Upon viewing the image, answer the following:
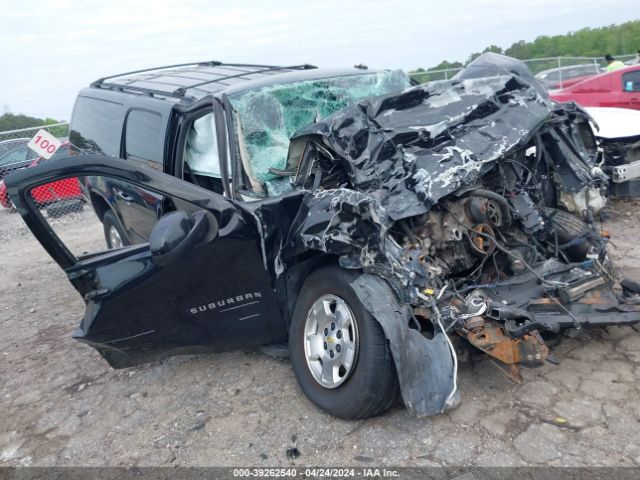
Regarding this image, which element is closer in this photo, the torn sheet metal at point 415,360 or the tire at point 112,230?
the torn sheet metal at point 415,360

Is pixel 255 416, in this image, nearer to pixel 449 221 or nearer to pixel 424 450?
pixel 424 450

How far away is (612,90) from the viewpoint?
8602mm

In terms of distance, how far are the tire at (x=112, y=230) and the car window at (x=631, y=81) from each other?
24.2ft

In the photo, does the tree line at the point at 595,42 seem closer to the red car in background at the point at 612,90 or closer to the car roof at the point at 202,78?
the red car in background at the point at 612,90

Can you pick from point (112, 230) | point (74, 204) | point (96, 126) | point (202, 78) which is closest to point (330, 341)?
point (202, 78)

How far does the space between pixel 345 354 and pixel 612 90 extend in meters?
7.48

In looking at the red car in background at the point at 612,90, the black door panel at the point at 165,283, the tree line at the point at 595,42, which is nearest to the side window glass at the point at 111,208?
the black door panel at the point at 165,283

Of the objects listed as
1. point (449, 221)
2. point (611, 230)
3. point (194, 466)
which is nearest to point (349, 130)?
point (449, 221)

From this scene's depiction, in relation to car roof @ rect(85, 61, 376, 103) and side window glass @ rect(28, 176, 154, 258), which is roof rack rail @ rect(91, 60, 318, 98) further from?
side window glass @ rect(28, 176, 154, 258)

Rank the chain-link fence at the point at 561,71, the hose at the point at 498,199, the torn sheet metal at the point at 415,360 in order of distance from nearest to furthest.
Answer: the torn sheet metal at the point at 415,360 → the hose at the point at 498,199 → the chain-link fence at the point at 561,71

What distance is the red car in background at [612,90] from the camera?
8375mm

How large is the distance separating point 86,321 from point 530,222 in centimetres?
293

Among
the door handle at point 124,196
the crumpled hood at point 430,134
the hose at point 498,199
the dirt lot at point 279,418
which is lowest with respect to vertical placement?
the dirt lot at point 279,418

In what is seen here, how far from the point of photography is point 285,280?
3.52 metres
